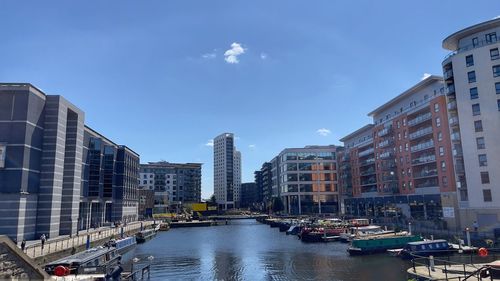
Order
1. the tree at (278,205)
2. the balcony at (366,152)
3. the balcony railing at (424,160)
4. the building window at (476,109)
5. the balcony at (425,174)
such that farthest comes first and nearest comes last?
the tree at (278,205), the balcony at (366,152), the balcony railing at (424,160), the balcony at (425,174), the building window at (476,109)

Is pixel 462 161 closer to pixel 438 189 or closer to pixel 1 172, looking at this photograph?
pixel 438 189

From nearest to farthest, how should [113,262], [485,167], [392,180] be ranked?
[113,262]
[485,167]
[392,180]

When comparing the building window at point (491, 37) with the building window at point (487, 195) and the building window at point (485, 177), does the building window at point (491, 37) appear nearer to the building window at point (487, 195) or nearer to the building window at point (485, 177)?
the building window at point (485, 177)

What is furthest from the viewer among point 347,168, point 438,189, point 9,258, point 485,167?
point 347,168

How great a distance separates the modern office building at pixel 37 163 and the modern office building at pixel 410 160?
2818 inches

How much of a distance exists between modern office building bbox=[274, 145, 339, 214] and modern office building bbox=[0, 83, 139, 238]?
348 ft

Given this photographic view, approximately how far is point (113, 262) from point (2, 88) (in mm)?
31422

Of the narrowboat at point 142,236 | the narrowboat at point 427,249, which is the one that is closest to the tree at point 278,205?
the narrowboat at point 142,236

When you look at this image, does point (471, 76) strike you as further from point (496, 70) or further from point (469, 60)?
point (496, 70)

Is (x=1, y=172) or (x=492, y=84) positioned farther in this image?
(x=492, y=84)

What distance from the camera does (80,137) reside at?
74750 millimetres

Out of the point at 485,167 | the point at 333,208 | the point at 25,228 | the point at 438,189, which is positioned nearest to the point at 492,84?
the point at 485,167

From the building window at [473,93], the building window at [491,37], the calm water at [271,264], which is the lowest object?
the calm water at [271,264]

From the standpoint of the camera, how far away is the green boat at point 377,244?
5659 centimetres
